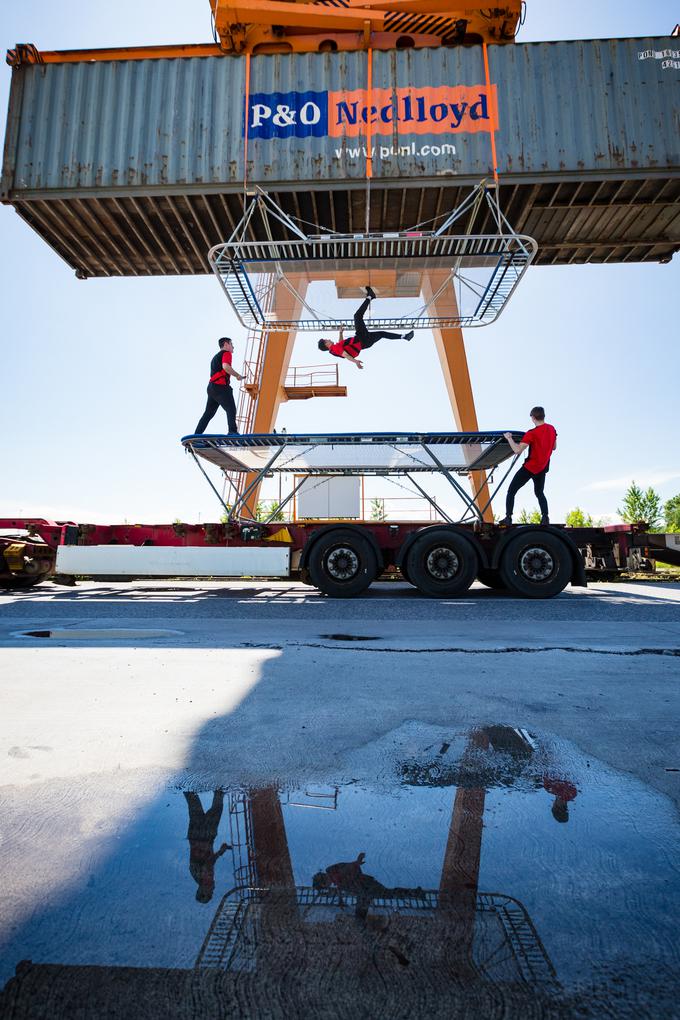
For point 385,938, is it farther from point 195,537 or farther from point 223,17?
point 223,17

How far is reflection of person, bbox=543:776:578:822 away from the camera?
53.2 inches

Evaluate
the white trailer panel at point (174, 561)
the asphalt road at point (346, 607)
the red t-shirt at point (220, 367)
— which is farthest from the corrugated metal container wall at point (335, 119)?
the asphalt road at point (346, 607)

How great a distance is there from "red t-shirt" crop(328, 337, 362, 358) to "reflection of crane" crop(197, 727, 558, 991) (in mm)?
8565


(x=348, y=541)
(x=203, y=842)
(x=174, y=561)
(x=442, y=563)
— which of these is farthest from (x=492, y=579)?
(x=203, y=842)

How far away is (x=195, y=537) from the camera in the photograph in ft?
26.5

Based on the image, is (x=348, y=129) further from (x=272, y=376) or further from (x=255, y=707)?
(x=255, y=707)

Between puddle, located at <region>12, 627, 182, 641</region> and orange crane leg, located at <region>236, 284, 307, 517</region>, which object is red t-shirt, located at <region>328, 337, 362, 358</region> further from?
A: puddle, located at <region>12, 627, 182, 641</region>

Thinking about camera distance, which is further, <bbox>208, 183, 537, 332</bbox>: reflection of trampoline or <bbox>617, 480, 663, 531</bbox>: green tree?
<bbox>617, 480, 663, 531</bbox>: green tree

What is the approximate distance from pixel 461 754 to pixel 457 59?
11664mm

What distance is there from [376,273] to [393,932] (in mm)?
9588

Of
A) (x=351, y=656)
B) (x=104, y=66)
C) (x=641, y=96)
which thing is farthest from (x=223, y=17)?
(x=351, y=656)

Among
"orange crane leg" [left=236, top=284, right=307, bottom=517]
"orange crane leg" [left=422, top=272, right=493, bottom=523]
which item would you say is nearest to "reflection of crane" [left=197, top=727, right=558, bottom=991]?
"orange crane leg" [left=236, top=284, right=307, bottom=517]

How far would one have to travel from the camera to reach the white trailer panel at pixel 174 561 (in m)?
7.64

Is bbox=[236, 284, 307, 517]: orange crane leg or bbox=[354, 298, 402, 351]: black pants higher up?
bbox=[236, 284, 307, 517]: orange crane leg
